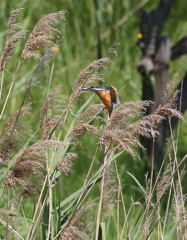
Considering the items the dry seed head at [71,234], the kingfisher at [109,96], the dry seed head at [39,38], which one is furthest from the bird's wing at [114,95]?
Answer: the dry seed head at [71,234]

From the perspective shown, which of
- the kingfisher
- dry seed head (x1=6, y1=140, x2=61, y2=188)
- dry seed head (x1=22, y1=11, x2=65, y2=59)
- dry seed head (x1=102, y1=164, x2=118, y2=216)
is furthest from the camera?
dry seed head (x1=102, y1=164, x2=118, y2=216)

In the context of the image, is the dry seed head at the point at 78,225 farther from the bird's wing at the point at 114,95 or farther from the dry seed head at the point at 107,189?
the bird's wing at the point at 114,95

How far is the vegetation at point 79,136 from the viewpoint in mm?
1948

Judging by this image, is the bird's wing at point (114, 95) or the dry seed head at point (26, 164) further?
the bird's wing at point (114, 95)

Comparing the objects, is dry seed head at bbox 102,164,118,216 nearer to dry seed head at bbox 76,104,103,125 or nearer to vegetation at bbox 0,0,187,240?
vegetation at bbox 0,0,187,240

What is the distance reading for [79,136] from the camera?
4066 millimetres

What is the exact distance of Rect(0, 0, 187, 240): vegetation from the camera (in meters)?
1.95

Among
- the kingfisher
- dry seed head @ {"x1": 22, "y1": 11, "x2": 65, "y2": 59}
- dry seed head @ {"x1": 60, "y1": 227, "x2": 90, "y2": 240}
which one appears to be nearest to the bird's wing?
the kingfisher

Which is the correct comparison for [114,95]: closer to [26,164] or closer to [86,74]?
[86,74]

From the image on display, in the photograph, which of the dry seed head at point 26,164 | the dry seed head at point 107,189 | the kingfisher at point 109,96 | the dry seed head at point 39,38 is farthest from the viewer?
the dry seed head at point 107,189

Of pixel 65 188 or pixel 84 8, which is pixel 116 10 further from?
pixel 65 188

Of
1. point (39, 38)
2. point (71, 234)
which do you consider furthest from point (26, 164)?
point (39, 38)

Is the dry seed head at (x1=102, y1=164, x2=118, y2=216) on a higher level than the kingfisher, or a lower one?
lower

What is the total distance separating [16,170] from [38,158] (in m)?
0.09
